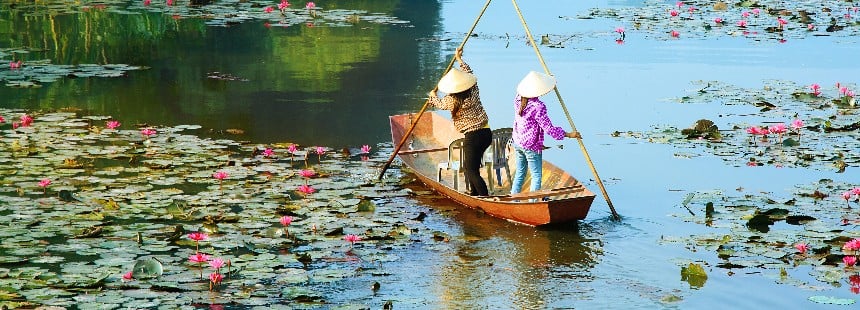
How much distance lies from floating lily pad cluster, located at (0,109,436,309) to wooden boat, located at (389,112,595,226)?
474mm

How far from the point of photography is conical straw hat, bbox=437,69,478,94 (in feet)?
37.4

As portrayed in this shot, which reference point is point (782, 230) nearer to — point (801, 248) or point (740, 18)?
point (801, 248)

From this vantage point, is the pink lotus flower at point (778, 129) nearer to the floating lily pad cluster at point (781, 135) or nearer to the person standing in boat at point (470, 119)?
the floating lily pad cluster at point (781, 135)

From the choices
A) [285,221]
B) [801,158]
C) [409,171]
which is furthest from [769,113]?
[285,221]

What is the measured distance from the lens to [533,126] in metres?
11.1

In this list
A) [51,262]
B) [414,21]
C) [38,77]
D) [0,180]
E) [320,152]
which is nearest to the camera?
[51,262]

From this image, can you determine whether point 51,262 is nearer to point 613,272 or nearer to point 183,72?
point 613,272

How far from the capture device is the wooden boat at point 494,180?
10.5 meters

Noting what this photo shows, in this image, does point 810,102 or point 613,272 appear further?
point 810,102

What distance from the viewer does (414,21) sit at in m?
28.5

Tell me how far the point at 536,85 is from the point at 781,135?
443cm

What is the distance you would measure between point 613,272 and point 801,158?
4.57 meters

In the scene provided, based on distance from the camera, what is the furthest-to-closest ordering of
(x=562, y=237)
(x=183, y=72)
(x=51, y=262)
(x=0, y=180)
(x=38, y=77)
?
(x=183, y=72), (x=38, y=77), (x=0, y=180), (x=562, y=237), (x=51, y=262)

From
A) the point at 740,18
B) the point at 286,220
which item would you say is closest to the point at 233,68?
the point at 286,220
